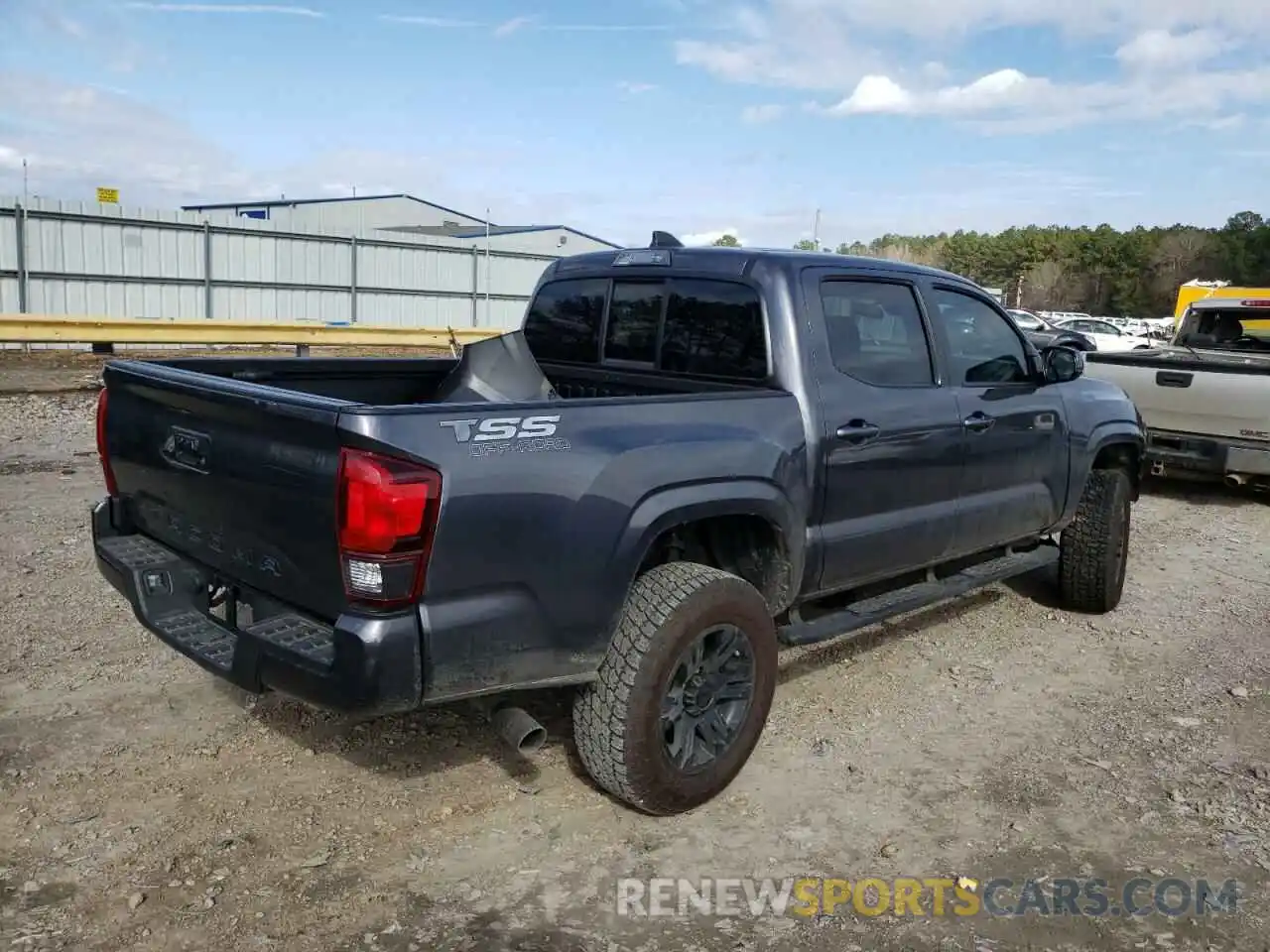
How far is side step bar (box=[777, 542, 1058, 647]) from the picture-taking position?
404cm

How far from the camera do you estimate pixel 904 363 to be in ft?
14.6

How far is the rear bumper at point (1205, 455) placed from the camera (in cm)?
839

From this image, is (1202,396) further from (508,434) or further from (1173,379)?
(508,434)

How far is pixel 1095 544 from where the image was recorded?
5.75 meters

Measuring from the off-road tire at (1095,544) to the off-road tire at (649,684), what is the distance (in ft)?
10.0

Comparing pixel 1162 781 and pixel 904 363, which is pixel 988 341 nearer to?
pixel 904 363

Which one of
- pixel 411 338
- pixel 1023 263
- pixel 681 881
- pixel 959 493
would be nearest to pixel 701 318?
pixel 959 493

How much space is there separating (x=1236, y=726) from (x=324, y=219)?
41954 millimetres

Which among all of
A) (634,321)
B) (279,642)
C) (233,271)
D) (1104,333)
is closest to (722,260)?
(634,321)

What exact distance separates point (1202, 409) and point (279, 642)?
8084 mm

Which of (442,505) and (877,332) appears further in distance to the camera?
(877,332)

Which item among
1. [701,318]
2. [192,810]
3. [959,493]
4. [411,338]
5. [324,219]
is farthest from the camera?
[324,219]

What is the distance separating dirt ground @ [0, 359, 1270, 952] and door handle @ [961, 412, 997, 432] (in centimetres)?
118

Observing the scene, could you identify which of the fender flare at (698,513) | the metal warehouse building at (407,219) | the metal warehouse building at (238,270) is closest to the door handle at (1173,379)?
the fender flare at (698,513)
